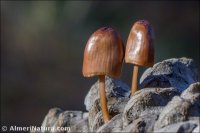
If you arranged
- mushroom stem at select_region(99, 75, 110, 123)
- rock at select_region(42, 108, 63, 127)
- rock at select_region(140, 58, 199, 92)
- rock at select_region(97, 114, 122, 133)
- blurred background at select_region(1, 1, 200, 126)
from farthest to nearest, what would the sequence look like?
1. blurred background at select_region(1, 1, 200, 126)
2. rock at select_region(42, 108, 63, 127)
3. rock at select_region(140, 58, 199, 92)
4. mushroom stem at select_region(99, 75, 110, 123)
5. rock at select_region(97, 114, 122, 133)

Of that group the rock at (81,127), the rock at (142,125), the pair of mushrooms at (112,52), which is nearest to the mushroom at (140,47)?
the pair of mushrooms at (112,52)

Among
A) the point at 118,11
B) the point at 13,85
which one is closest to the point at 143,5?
the point at 118,11

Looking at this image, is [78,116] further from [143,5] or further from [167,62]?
[143,5]

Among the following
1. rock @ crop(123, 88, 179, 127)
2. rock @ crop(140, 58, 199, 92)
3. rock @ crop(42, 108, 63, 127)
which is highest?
rock @ crop(140, 58, 199, 92)

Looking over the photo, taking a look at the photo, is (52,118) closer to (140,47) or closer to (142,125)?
(140,47)

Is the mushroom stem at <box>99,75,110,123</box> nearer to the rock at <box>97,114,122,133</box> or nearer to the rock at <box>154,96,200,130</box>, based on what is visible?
the rock at <box>97,114,122,133</box>

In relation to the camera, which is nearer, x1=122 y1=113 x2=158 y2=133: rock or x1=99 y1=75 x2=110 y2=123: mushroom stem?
x1=122 y1=113 x2=158 y2=133: rock

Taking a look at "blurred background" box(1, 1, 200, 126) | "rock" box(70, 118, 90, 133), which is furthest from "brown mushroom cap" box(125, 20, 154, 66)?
"blurred background" box(1, 1, 200, 126)
